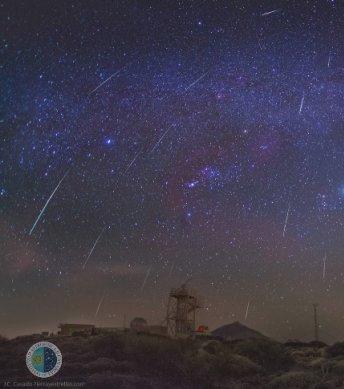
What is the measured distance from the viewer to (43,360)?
29156mm

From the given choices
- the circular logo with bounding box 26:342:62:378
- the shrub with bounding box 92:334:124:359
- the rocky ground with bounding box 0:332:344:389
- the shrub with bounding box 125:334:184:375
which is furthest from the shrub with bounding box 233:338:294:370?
the circular logo with bounding box 26:342:62:378

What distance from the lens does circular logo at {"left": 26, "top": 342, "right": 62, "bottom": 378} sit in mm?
28513

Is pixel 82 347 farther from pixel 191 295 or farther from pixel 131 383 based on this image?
pixel 191 295

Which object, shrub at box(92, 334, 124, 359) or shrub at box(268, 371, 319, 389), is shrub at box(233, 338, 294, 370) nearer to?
shrub at box(268, 371, 319, 389)

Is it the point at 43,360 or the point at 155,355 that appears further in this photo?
the point at 155,355

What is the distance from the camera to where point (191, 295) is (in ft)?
209

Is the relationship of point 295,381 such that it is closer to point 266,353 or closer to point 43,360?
point 266,353

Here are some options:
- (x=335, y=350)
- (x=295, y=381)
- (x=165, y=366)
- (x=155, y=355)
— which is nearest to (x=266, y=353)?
(x=335, y=350)

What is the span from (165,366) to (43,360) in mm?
7897

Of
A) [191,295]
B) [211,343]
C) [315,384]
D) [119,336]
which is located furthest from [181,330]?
[315,384]

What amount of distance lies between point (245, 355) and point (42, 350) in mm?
19170

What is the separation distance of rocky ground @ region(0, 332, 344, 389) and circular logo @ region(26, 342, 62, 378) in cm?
42

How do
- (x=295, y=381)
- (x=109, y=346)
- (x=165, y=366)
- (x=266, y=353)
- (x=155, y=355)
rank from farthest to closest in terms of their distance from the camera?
1. (x=266, y=353)
2. (x=109, y=346)
3. (x=155, y=355)
4. (x=165, y=366)
5. (x=295, y=381)

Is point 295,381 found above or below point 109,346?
below
